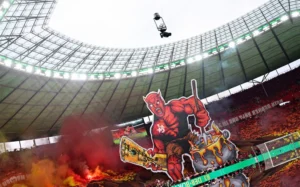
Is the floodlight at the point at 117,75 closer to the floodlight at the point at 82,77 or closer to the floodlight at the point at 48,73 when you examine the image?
the floodlight at the point at 82,77


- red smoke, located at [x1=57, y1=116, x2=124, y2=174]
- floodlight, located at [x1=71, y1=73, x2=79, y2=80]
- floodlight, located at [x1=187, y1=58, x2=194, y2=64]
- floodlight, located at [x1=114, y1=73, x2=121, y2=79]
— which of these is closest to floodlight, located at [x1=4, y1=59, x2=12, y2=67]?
floodlight, located at [x1=71, y1=73, x2=79, y2=80]

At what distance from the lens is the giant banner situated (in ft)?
77.1

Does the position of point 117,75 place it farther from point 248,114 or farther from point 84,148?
point 248,114

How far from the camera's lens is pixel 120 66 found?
34562mm

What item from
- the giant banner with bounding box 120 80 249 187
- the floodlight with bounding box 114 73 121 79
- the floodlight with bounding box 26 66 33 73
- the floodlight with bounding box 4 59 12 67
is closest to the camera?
the giant banner with bounding box 120 80 249 187

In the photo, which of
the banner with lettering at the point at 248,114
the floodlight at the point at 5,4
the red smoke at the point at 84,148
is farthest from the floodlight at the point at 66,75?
the banner with lettering at the point at 248,114

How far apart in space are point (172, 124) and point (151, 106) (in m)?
2.13

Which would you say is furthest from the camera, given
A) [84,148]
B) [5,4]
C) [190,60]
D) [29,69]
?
[190,60]

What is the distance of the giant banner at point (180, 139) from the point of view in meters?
23.5

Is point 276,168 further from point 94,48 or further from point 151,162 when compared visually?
point 94,48

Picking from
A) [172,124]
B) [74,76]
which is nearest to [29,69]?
[74,76]

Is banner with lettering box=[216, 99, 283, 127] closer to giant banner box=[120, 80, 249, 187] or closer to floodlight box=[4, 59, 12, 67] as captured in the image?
giant banner box=[120, 80, 249, 187]

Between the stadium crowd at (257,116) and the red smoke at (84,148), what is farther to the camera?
the red smoke at (84,148)

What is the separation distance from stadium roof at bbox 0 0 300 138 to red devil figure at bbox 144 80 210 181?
11.0 m
